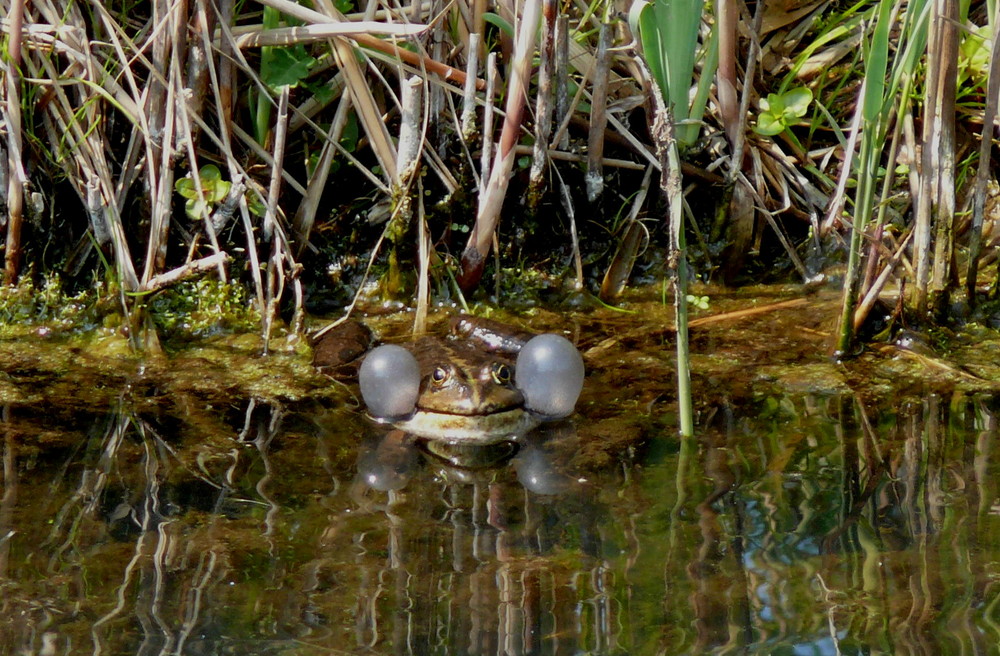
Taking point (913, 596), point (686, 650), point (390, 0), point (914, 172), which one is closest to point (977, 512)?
point (913, 596)

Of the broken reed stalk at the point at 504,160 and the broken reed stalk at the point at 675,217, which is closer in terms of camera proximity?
the broken reed stalk at the point at 675,217

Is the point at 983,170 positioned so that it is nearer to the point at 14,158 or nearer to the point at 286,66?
the point at 286,66

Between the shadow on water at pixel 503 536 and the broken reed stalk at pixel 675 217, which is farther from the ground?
the broken reed stalk at pixel 675 217

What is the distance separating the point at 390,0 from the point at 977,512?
3.03 meters

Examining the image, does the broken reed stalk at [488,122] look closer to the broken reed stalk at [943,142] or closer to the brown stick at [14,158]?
the broken reed stalk at [943,142]

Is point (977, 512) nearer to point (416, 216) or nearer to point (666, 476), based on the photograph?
point (666, 476)

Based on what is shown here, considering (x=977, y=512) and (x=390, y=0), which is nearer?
(x=977, y=512)

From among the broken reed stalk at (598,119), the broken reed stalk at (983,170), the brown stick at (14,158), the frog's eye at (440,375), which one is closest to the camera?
the frog's eye at (440,375)

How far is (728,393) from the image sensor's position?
3.67m

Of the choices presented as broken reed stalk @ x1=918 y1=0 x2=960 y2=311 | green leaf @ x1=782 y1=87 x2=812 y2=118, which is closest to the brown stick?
green leaf @ x1=782 y1=87 x2=812 y2=118

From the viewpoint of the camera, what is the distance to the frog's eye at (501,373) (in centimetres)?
364

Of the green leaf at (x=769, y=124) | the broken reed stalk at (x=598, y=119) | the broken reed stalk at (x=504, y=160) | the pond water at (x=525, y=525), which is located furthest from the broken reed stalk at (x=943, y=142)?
the broken reed stalk at (x=504, y=160)

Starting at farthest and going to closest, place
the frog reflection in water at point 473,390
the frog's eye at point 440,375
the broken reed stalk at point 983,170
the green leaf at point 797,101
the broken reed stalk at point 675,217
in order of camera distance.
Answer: the green leaf at point 797,101 → the broken reed stalk at point 983,170 → the frog's eye at point 440,375 → the frog reflection in water at point 473,390 → the broken reed stalk at point 675,217

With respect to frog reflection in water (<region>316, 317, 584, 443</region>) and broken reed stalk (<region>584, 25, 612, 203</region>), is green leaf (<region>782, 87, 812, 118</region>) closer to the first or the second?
broken reed stalk (<region>584, 25, 612, 203</region>)
